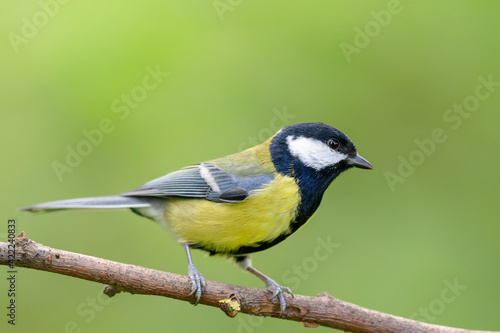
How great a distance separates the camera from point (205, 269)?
3977mm

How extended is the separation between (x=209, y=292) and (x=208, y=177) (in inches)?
31.4

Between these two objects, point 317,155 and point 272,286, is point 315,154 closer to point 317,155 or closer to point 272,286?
point 317,155

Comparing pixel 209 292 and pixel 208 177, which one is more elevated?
pixel 208 177

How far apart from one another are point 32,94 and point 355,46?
7.84 feet

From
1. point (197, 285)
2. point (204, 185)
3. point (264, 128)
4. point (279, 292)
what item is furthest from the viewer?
point (264, 128)

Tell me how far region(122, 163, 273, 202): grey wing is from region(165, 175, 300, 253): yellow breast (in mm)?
48

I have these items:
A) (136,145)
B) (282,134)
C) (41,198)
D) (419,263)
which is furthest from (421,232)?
(41,198)

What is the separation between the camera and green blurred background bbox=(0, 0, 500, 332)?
379cm

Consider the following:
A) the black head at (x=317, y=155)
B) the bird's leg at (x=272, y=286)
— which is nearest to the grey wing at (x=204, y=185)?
the black head at (x=317, y=155)

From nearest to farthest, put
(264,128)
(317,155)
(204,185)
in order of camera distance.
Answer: (317,155)
(204,185)
(264,128)

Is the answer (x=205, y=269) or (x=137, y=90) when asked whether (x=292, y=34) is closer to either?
(x=137, y=90)

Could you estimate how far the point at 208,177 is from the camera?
10.7 feet

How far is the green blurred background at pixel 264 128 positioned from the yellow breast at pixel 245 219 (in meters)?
0.94

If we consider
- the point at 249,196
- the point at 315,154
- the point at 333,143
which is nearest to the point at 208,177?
the point at 249,196
